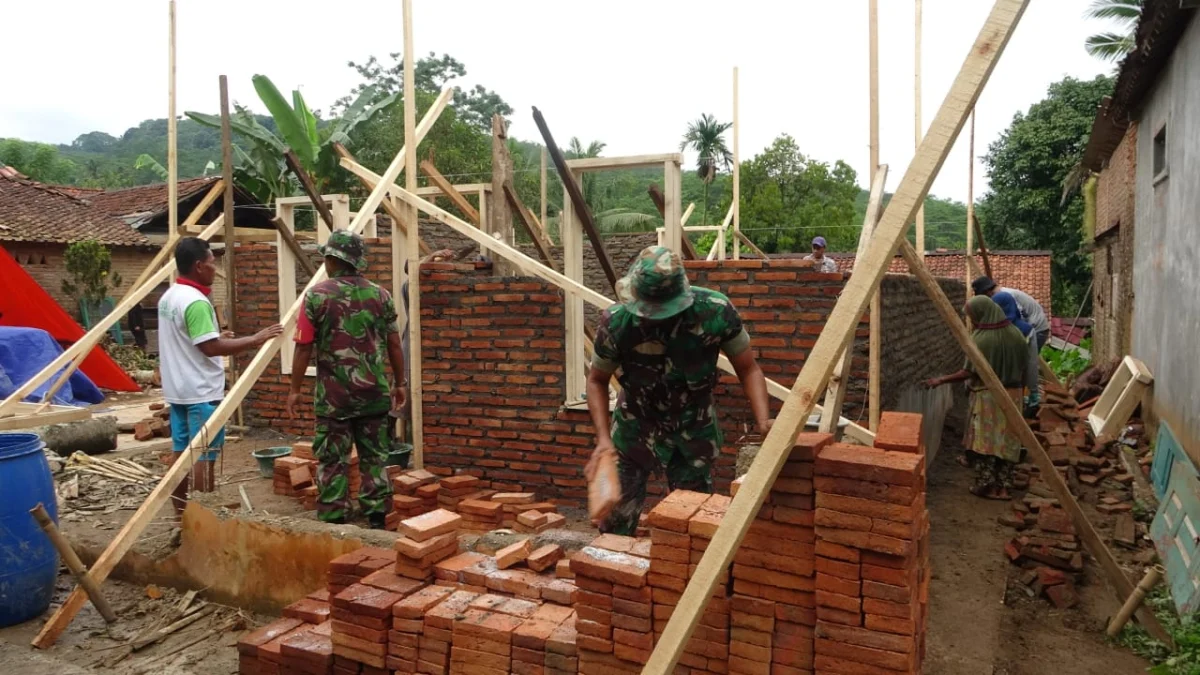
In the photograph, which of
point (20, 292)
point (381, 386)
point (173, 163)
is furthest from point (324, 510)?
point (20, 292)

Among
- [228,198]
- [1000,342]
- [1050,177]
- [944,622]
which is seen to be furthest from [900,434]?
[1050,177]

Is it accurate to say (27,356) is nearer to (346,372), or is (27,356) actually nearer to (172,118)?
(172,118)

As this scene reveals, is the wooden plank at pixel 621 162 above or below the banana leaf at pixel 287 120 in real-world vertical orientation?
below

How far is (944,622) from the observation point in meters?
4.02

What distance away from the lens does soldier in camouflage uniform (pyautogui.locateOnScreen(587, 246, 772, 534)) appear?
10.4 ft

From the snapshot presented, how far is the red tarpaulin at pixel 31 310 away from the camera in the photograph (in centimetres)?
1172

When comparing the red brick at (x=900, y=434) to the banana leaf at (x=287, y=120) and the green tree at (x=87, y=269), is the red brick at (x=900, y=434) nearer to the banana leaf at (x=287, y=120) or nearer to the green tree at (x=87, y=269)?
the banana leaf at (x=287, y=120)

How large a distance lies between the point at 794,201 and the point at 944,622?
32.7 meters

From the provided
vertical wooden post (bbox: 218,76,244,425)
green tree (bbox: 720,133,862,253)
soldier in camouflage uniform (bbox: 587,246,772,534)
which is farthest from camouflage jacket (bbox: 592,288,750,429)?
green tree (bbox: 720,133,862,253)

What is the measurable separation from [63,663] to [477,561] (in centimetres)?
195

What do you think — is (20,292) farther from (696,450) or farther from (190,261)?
(696,450)

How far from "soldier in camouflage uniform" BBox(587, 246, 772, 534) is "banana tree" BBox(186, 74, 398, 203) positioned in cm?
1121

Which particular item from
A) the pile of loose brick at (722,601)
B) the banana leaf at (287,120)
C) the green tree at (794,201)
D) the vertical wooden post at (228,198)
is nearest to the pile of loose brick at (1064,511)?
the pile of loose brick at (722,601)

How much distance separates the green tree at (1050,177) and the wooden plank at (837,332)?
88.1 feet
